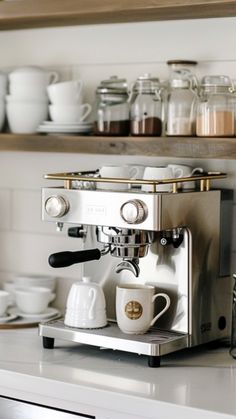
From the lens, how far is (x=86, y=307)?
6.74 ft

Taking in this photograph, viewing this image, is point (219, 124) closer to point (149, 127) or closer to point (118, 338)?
point (149, 127)

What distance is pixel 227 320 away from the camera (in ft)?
7.18

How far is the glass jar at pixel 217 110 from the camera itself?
2.09m

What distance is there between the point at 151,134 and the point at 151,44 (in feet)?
0.89

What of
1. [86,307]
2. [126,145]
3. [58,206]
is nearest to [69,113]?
[126,145]

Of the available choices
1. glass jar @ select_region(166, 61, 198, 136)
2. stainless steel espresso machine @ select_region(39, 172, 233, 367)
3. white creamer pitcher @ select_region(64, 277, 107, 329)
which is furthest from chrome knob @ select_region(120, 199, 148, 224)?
glass jar @ select_region(166, 61, 198, 136)

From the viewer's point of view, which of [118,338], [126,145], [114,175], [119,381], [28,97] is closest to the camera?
[119,381]

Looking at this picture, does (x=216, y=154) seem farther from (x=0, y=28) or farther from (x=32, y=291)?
(x=0, y=28)

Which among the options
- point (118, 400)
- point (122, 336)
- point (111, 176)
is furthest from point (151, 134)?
point (118, 400)

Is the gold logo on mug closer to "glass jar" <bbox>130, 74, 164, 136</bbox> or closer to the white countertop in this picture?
the white countertop

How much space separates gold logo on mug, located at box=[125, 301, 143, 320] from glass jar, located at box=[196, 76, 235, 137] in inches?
16.9

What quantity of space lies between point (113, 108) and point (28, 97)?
11.3 inches

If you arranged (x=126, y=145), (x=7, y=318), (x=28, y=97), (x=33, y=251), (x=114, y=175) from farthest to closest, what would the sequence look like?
(x=33, y=251), (x=28, y=97), (x=7, y=318), (x=126, y=145), (x=114, y=175)

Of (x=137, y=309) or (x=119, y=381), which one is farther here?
(x=137, y=309)
